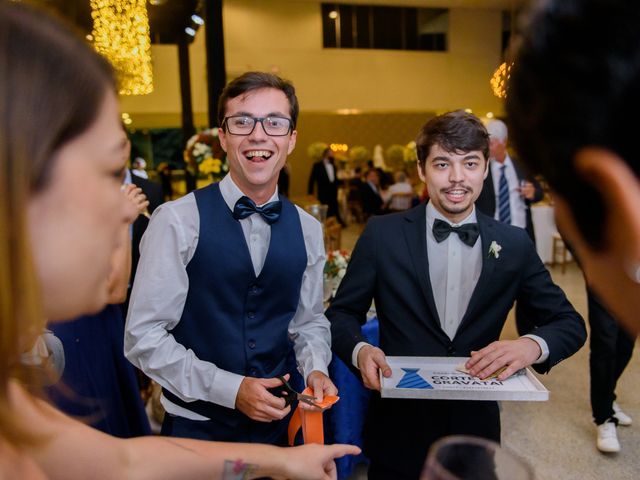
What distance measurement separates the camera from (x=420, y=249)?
1745 mm

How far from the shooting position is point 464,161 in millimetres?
1751

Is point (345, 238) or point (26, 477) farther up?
point (26, 477)

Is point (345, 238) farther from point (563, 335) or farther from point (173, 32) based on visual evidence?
point (563, 335)

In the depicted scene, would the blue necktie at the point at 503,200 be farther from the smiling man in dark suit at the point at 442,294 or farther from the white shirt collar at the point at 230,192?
the white shirt collar at the point at 230,192

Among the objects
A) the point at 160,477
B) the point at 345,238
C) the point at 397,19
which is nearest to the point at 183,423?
the point at 160,477

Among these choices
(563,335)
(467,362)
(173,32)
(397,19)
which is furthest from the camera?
(397,19)

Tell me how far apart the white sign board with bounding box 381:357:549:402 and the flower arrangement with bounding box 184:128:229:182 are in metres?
3.08

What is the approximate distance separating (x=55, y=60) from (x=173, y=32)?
1061 centimetres

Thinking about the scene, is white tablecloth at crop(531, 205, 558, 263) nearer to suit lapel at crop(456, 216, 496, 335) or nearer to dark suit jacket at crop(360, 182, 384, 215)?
dark suit jacket at crop(360, 182, 384, 215)

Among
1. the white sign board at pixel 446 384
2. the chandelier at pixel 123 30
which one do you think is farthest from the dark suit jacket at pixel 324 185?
the white sign board at pixel 446 384

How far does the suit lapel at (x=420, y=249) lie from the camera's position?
1.68 meters

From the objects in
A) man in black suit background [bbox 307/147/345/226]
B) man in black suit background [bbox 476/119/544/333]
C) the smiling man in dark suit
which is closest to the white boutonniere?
the smiling man in dark suit

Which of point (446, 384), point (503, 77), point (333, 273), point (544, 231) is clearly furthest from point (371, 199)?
point (503, 77)

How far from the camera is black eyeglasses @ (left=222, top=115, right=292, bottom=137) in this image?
5.57 ft
